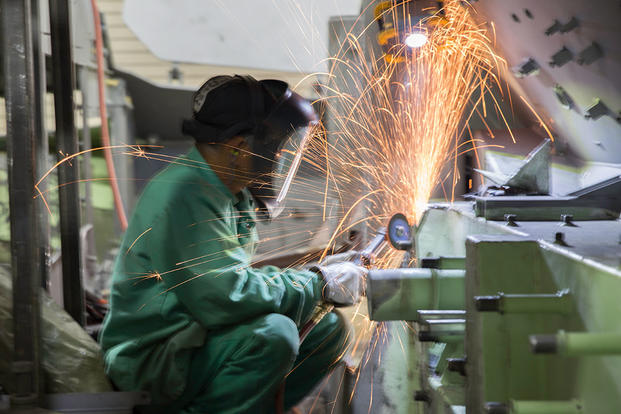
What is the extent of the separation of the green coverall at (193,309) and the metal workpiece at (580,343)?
47.4 inches

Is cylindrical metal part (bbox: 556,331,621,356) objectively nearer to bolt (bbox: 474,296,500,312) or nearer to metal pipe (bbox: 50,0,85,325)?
bolt (bbox: 474,296,500,312)

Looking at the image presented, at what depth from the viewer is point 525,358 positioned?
1.29 m

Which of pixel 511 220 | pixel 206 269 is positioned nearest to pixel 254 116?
pixel 206 269

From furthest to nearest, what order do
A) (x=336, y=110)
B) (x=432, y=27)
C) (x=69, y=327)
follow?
1. (x=336, y=110)
2. (x=432, y=27)
3. (x=69, y=327)

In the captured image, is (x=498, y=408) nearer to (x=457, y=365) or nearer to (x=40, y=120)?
(x=457, y=365)

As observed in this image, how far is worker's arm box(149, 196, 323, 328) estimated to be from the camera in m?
1.96

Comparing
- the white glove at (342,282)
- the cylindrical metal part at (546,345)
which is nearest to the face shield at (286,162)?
the white glove at (342,282)

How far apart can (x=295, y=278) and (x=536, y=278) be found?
3.48ft

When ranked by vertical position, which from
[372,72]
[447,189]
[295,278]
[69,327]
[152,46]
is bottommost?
[69,327]

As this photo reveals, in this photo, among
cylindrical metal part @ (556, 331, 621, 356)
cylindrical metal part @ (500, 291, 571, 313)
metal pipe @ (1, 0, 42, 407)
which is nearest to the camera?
cylindrical metal part @ (556, 331, 621, 356)

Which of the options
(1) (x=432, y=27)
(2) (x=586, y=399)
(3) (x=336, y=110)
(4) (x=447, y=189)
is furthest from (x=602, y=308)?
(3) (x=336, y=110)

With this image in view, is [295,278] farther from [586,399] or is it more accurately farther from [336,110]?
[336,110]

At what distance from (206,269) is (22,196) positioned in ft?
2.05

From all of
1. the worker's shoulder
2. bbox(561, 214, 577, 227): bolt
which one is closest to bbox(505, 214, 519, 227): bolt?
bbox(561, 214, 577, 227): bolt
